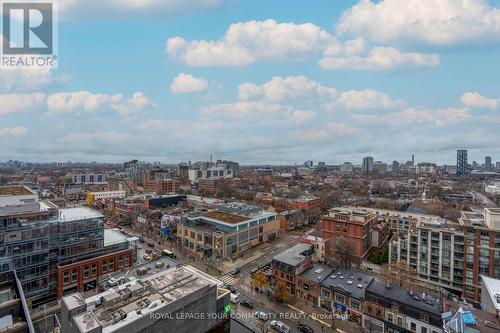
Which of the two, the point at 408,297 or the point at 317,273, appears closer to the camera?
the point at 408,297

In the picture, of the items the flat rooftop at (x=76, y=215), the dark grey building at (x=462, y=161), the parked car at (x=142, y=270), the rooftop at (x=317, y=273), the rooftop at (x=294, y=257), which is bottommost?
the rooftop at (x=317, y=273)

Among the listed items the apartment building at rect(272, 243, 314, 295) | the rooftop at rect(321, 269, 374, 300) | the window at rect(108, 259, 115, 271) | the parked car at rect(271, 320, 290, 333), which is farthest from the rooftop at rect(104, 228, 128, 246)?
the rooftop at rect(321, 269, 374, 300)

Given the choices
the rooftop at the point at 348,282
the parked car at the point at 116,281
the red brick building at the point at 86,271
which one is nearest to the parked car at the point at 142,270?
the parked car at the point at 116,281

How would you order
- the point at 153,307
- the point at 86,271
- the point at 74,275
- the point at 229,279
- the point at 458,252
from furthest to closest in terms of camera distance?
the point at 229,279, the point at 458,252, the point at 86,271, the point at 74,275, the point at 153,307

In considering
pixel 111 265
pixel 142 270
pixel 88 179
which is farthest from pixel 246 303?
pixel 88 179

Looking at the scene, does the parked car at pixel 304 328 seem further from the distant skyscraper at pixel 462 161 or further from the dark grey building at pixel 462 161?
the distant skyscraper at pixel 462 161

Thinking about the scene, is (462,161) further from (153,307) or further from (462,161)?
(153,307)
